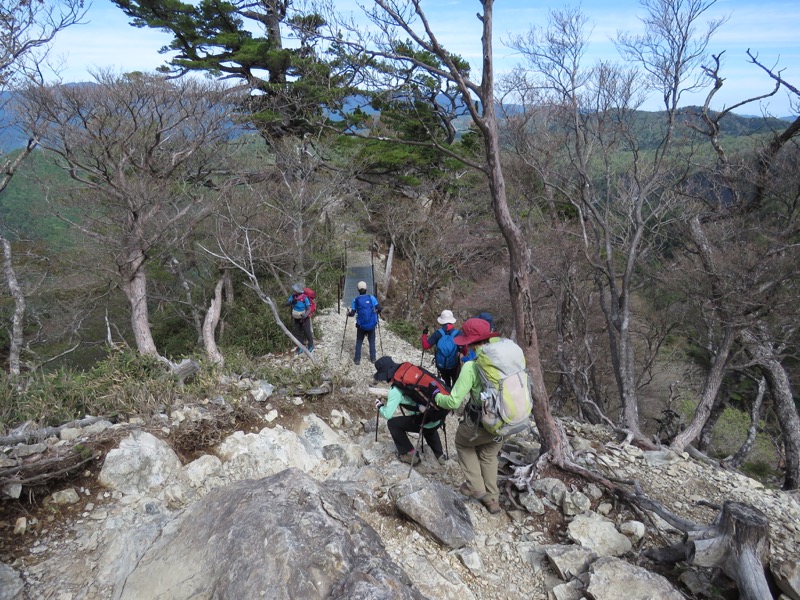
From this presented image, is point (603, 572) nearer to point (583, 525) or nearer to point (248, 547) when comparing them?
point (583, 525)

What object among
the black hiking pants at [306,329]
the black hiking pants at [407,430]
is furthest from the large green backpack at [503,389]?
the black hiking pants at [306,329]

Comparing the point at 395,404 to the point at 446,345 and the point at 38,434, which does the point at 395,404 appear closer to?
the point at 446,345

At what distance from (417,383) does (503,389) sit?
3.42ft

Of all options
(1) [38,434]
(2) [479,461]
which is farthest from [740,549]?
(1) [38,434]

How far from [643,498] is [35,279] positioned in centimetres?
1847

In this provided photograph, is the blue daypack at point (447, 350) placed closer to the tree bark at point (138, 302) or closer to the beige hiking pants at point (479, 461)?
the beige hiking pants at point (479, 461)

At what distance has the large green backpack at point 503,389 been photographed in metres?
3.82

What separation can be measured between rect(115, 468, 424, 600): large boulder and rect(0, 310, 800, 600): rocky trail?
0.01 m

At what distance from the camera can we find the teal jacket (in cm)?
444

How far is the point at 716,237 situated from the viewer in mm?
11617

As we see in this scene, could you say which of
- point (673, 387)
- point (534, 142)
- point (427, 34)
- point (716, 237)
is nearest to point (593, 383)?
point (673, 387)

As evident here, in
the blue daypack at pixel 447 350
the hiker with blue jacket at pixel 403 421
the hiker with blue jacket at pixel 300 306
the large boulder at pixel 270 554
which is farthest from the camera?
the hiker with blue jacket at pixel 300 306

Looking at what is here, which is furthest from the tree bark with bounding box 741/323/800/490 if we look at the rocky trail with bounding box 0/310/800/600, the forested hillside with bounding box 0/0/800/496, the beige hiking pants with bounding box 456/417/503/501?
the beige hiking pants with bounding box 456/417/503/501

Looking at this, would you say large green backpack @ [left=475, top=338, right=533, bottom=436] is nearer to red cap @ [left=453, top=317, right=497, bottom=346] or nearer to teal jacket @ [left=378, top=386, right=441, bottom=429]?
red cap @ [left=453, top=317, right=497, bottom=346]
